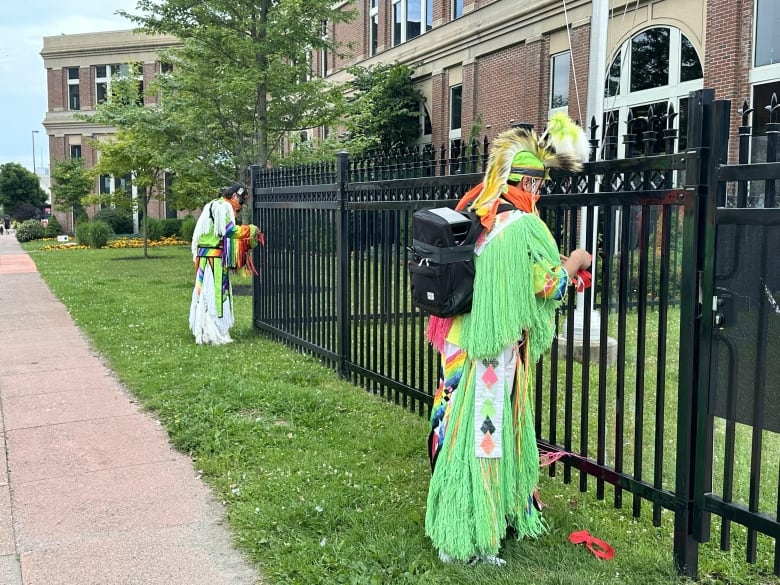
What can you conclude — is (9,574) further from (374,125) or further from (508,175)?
(374,125)

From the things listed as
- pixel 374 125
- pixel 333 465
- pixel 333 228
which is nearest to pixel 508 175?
pixel 333 465

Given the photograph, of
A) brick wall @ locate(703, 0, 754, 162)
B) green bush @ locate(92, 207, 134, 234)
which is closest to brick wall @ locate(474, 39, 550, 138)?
brick wall @ locate(703, 0, 754, 162)

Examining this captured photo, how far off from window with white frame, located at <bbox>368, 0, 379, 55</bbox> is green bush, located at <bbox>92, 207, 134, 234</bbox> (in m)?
17.3

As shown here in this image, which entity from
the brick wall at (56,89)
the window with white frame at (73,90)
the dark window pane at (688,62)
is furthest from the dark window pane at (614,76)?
the brick wall at (56,89)

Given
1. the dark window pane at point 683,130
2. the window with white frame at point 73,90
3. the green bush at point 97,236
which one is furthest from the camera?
the window with white frame at point 73,90

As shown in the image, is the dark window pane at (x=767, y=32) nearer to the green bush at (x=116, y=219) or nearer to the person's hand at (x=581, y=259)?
the person's hand at (x=581, y=259)

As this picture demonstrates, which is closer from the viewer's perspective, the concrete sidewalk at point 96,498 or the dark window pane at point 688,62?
the concrete sidewalk at point 96,498

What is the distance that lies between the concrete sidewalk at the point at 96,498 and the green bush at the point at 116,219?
32334 millimetres

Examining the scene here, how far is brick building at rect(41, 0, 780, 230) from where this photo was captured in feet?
40.2

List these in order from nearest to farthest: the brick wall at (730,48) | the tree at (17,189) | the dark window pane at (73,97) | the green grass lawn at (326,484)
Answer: the green grass lawn at (326,484) → the brick wall at (730,48) → the dark window pane at (73,97) → the tree at (17,189)

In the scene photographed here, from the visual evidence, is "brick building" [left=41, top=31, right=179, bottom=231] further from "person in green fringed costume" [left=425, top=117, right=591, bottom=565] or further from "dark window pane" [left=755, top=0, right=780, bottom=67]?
"person in green fringed costume" [left=425, top=117, right=591, bottom=565]

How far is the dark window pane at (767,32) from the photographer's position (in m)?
12.0

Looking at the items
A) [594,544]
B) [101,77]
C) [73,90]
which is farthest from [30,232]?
[594,544]

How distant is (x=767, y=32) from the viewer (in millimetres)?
12195
